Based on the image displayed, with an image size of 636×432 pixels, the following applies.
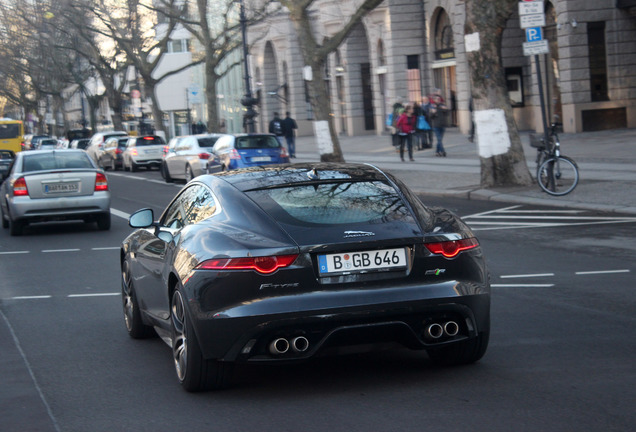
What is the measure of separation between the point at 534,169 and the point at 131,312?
16590 mm

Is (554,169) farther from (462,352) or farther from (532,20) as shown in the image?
(462,352)

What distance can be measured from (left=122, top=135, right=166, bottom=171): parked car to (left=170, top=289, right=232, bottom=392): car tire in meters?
34.2

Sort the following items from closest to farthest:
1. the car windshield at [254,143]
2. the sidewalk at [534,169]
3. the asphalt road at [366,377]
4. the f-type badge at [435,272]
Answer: the asphalt road at [366,377]
the f-type badge at [435,272]
the sidewalk at [534,169]
the car windshield at [254,143]

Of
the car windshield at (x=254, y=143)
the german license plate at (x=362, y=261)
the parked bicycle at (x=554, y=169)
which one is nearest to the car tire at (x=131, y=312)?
the german license plate at (x=362, y=261)

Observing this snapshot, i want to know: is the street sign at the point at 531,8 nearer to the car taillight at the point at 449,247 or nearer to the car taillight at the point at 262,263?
the car taillight at the point at 449,247

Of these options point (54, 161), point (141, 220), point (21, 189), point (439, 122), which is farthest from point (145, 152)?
point (141, 220)

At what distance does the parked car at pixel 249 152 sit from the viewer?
25703mm

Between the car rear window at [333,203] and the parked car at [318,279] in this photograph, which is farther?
the car rear window at [333,203]

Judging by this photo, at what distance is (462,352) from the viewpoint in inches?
247

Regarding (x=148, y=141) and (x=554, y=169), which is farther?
(x=148, y=141)

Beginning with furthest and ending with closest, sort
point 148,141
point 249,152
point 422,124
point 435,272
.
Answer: point 148,141 < point 422,124 < point 249,152 < point 435,272

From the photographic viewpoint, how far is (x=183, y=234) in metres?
Answer: 6.39

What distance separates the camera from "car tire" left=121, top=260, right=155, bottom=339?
7824mm

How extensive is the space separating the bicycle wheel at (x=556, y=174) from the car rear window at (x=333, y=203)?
11.5 metres
